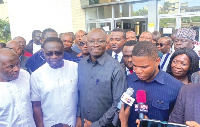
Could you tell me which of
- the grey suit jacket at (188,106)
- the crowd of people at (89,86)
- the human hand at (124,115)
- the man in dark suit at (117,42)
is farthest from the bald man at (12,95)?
the man in dark suit at (117,42)

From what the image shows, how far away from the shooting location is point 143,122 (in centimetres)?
128

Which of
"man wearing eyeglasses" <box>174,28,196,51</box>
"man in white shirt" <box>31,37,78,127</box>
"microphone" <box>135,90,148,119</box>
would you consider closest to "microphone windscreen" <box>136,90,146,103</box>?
"microphone" <box>135,90,148,119</box>

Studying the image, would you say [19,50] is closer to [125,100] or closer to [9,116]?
[9,116]

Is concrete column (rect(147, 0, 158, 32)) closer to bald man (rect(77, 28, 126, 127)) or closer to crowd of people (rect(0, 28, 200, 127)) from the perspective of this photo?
crowd of people (rect(0, 28, 200, 127))

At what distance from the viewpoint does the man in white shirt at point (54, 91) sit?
2.35 meters

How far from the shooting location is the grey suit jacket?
1.51m

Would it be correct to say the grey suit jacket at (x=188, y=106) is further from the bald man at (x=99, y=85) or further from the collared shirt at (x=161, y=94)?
the bald man at (x=99, y=85)

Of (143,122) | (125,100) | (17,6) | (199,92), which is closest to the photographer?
(143,122)

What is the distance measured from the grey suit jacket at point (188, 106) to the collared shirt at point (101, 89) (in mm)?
684

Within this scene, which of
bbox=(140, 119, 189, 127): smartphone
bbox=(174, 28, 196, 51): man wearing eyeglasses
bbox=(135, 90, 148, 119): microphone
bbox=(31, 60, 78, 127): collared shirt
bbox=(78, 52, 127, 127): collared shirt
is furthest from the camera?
bbox=(174, 28, 196, 51): man wearing eyeglasses

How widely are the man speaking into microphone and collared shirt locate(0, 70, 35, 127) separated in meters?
1.33

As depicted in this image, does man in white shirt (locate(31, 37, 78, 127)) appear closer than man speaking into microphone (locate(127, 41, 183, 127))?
No

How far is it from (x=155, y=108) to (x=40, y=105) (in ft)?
4.75

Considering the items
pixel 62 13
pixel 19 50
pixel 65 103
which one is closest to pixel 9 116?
pixel 65 103
